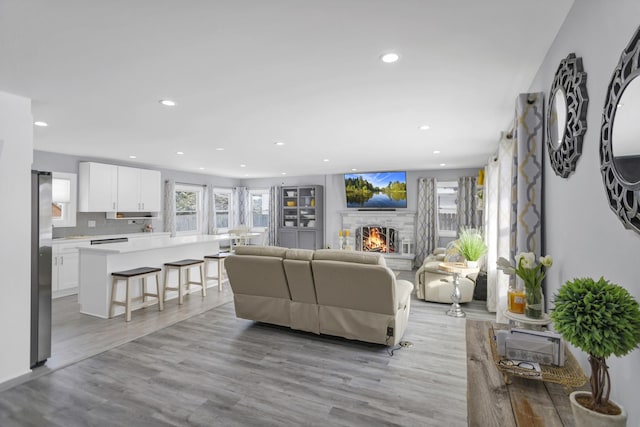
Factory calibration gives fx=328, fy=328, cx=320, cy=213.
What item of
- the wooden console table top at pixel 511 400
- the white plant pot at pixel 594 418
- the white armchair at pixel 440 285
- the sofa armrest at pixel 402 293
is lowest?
the white armchair at pixel 440 285

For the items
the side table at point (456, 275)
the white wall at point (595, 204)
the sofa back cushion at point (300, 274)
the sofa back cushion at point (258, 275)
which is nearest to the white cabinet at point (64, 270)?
the sofa back cushion at point (258, 275)

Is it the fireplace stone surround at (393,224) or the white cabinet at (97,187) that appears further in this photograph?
the fireplace stone surround at (393,224)

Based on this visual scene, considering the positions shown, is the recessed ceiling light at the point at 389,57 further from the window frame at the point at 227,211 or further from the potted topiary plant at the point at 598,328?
the window frame at the point at 227,211

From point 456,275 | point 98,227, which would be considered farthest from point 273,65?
point 98,227

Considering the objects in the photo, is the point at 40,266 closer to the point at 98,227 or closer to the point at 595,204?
the point at 98,227

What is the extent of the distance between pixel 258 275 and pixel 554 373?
2978mm

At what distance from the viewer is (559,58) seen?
1.78 meters

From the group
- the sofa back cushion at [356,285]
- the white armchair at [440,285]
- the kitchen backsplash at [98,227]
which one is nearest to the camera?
the sofa back cushion at [356,285]

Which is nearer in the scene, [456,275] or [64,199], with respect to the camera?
[456,275]

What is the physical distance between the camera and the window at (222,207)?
966 cm

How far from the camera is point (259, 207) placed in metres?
10.5

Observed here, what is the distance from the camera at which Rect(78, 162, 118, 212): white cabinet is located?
6016 millimetres

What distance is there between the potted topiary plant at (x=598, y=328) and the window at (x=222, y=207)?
30.7 feet

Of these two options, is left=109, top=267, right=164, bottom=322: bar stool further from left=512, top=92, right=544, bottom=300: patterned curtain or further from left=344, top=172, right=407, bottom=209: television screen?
left=344, top=172, right=407, bottom=209: television screen
